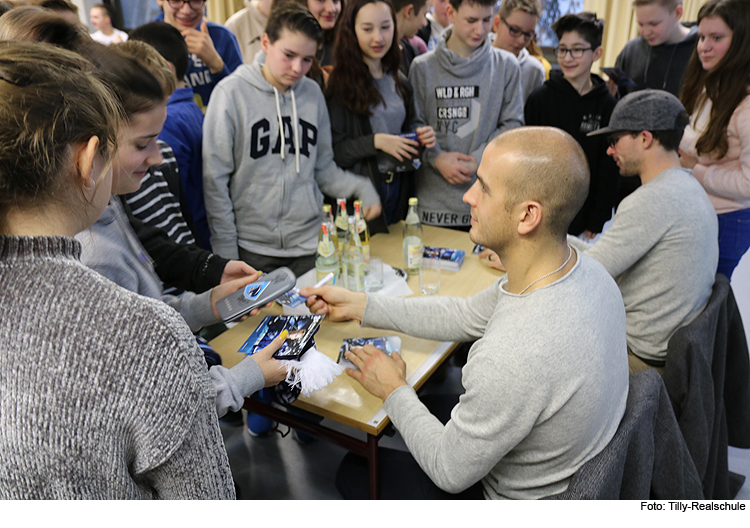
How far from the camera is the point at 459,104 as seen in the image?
2797mm

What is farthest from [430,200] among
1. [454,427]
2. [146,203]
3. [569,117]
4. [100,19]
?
[100,19]

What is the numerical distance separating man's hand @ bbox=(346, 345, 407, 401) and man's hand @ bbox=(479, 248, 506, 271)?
2.69 feet

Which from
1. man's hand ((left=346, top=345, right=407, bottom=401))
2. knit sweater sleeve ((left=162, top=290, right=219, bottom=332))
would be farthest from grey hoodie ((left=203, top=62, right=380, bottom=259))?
man's hand ((left=346, top=345, right=407, bottom=401))

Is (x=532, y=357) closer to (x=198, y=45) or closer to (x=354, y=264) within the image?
(x=354, y=264)

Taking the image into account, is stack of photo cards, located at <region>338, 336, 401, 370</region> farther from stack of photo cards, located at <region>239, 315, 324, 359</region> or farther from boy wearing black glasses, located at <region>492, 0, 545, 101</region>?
boy wearing black glasses, located at <region>492, 0, 545, 101</region>

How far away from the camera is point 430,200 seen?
292cm

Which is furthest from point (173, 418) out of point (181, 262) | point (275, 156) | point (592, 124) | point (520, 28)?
point (520, 28)

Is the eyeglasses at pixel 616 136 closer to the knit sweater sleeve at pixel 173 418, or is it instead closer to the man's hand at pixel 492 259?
the man's hand at pixel 492 259

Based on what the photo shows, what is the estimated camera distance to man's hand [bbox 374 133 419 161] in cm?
247

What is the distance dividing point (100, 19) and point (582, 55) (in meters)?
5.17

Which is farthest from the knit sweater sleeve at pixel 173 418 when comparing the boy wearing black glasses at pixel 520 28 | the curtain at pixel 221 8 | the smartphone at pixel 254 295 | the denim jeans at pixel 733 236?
the curtain at pixel 221 8
